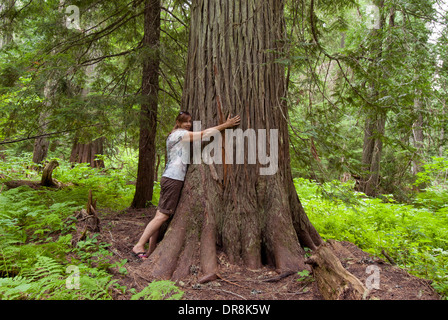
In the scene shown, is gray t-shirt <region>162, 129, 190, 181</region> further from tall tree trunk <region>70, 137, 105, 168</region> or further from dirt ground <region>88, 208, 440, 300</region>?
tall tree trunk <region>70, 137, 105, 168</region>

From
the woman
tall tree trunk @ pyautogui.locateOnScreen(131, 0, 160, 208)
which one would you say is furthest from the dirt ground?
tall tree trunk @ pyautogui.locateOnScreen(131, 0, 160, 208)

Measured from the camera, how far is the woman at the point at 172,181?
3.59 m

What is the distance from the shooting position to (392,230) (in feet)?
16.3

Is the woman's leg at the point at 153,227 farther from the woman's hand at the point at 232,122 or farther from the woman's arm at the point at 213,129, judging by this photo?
the woman's hand at the point at 232,122

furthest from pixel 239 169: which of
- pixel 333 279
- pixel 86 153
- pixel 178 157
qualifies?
pixel 86 153

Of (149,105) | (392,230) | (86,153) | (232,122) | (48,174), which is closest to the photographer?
(232,122)

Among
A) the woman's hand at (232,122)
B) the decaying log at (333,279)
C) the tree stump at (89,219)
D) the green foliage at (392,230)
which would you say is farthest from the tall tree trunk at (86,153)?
the decaying log at (333,279)

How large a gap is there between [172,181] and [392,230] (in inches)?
161

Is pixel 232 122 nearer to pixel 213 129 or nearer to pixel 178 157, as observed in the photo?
pixel 213 129

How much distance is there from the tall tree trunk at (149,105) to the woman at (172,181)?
1554 millimetres
